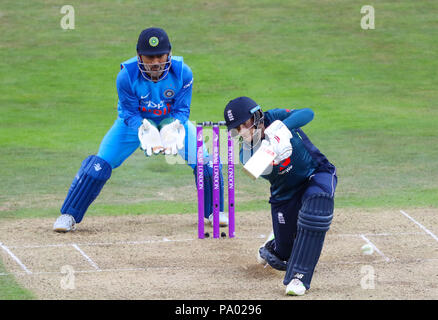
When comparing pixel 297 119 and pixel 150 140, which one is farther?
pixel 150 140

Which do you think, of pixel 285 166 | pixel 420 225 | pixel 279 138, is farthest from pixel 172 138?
pixel 420 225

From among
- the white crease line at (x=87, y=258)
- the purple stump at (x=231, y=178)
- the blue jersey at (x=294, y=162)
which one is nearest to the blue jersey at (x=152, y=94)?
the purple stump at (x=231, y=178)

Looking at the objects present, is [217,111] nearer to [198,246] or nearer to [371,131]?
[371,131]

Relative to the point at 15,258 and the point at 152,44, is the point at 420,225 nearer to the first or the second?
the point at 152,44

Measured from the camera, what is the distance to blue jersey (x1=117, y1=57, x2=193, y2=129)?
9.65 m

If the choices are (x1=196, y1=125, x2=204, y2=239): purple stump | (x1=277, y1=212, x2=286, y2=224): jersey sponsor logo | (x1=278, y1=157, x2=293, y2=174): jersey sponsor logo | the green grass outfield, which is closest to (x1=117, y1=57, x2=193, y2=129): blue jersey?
(x1=196, y1=125, x2=204, y2=239): purple stump

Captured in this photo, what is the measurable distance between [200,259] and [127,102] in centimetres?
206

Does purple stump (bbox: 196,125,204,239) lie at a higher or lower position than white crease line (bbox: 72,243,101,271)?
higher

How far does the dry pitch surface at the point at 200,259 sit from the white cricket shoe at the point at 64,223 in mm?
102

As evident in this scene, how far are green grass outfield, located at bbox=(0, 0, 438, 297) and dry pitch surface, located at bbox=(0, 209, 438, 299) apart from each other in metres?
0.74

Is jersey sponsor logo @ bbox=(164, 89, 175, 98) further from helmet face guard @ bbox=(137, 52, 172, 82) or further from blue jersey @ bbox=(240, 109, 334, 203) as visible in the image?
blue jersey @ bbox=(240, 109, 334, 203)

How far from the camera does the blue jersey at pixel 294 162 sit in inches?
303

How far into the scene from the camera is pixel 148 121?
376 inches

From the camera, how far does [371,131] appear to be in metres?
15.5
